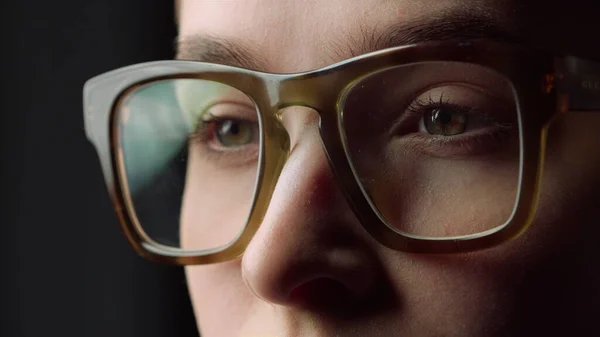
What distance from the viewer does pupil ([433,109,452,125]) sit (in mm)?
611

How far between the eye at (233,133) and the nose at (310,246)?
5.1 inches

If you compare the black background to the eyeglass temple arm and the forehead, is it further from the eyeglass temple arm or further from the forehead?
the eyeglass temple arm

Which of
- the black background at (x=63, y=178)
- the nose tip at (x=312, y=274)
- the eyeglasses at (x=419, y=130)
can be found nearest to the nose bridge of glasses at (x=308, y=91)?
the eyeglasses at (x=419, y=130)

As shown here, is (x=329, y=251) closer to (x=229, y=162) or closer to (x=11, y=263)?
(x=229, y=162)

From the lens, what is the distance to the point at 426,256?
0.57 m

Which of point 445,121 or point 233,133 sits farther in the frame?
point 233,133

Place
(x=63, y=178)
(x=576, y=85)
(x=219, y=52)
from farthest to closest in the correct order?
(x=63, y=178)
(x=219, y=52)
(x=576, y=85)

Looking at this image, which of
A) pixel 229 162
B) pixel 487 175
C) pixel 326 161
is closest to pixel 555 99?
pixel 487 175

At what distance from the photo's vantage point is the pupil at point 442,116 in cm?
61

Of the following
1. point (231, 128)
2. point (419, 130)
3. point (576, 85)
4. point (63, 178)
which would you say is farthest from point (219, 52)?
point (63, 178)

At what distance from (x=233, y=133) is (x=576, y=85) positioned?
340mm

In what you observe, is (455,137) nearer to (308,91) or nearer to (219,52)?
(308,91)

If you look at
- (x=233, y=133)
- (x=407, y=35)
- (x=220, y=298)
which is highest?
(x=407, y=35)

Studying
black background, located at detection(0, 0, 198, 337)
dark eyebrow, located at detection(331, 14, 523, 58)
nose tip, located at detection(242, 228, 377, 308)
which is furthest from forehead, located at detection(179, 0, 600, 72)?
black background, located at detection(0, 0, 198, 337)
